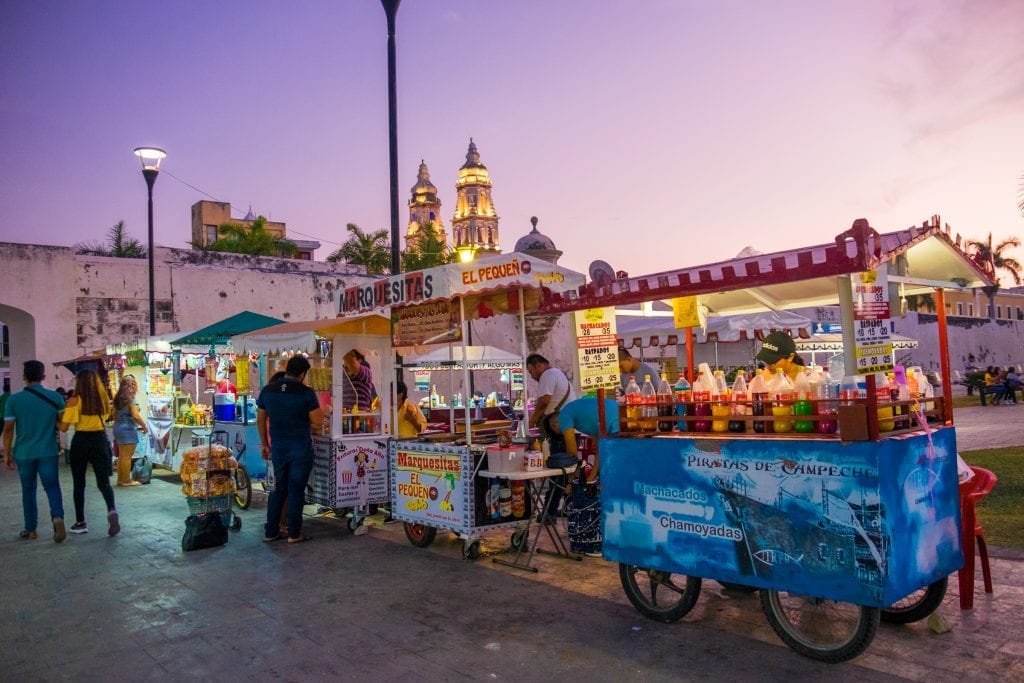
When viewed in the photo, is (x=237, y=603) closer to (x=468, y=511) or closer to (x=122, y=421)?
(x=468, y=511)

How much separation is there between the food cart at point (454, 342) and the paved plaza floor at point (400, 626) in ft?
1.31

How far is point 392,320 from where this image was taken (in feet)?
28.4

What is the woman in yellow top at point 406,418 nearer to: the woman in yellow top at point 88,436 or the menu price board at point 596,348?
the menu price board at point 596,348

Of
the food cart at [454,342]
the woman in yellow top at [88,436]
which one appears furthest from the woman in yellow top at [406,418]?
the woman in yellow top at [88,436]

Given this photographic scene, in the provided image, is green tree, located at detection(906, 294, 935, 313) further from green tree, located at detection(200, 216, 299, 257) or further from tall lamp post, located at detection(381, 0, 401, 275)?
green tree, located at detection(200, 216, 299, 257)

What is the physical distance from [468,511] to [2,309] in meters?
18.3

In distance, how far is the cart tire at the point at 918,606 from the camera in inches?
187

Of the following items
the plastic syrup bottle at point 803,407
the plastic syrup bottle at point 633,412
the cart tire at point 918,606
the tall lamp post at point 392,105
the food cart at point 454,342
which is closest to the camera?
the plastic syrup bottle at point 803,407

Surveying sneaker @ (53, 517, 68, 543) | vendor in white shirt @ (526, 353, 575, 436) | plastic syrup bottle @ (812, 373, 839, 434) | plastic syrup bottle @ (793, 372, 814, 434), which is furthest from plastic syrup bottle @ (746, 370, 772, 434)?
sneaker @ (53, 517, 68, 543)

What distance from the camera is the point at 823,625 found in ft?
15.4

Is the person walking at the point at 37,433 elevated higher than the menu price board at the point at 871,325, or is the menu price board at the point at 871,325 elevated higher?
the menu price board at the point at 871,325

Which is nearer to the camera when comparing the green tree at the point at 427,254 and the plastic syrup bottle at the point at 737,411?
the plastic syrup bottle at the point at 737,411

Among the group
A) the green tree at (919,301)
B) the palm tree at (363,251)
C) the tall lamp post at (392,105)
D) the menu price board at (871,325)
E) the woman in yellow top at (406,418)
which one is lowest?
the woman in yellow top at (406,418)

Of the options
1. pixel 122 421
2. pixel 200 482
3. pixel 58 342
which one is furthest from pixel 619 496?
pixel 58 342
